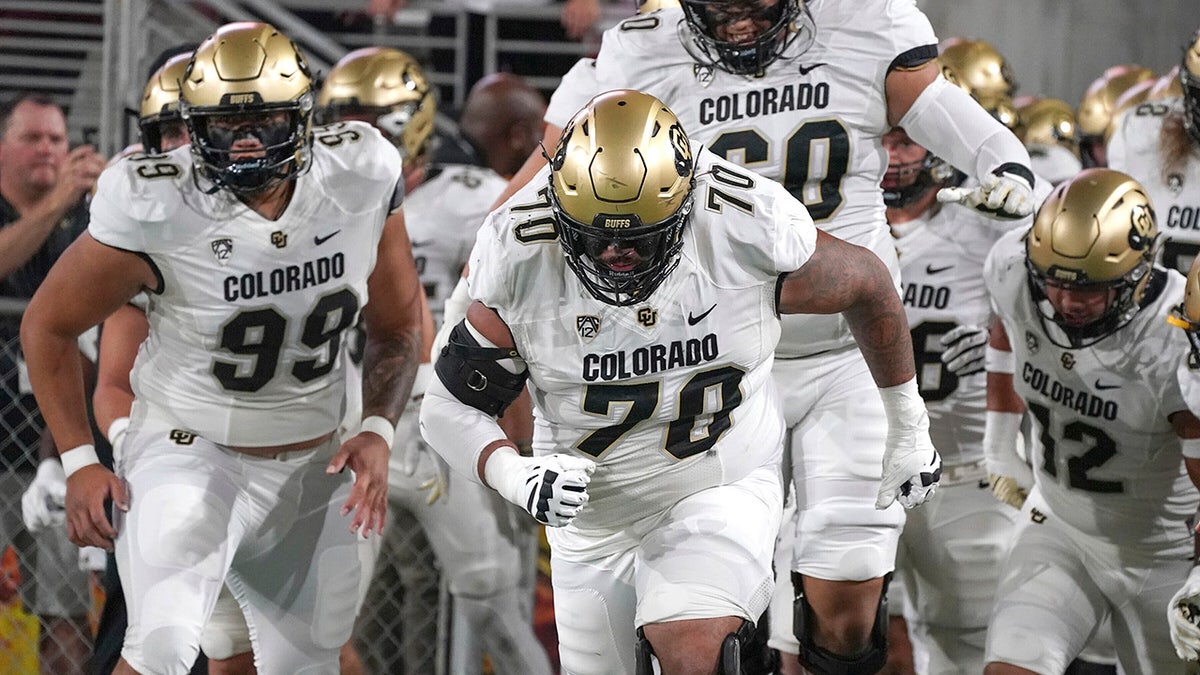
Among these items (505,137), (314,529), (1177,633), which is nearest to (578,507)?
(314,529)

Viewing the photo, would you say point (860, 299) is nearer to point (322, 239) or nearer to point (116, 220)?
point (322, 239)

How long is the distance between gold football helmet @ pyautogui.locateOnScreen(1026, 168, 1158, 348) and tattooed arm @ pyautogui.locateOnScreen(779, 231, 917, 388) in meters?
0.73

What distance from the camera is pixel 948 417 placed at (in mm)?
4707

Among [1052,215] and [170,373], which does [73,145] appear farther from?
[1052,215]

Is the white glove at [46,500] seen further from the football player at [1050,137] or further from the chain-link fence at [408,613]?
the football player at [1050,137]

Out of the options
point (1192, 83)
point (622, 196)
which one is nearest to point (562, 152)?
point (622, 196)

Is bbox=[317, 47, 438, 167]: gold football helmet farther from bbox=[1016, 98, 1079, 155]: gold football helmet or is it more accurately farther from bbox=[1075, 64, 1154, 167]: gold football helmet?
bbox=[1075, 64, 1154, 167]: gold football helmet

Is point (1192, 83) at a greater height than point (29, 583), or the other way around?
point (1192, 83)

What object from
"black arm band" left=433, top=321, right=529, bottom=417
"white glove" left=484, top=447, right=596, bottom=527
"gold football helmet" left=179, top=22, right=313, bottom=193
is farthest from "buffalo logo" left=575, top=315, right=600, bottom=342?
"gold football helmet" left=179, top=22, right=313, bottom=193

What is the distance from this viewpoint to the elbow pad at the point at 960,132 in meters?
3.48

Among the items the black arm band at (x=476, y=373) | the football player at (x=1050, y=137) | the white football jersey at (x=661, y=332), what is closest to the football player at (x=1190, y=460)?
the white football jersey at (x=661, y=332)

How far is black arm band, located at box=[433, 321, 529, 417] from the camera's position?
3145 millimetres

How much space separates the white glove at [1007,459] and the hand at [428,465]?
1.56m

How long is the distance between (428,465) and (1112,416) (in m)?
2.11
